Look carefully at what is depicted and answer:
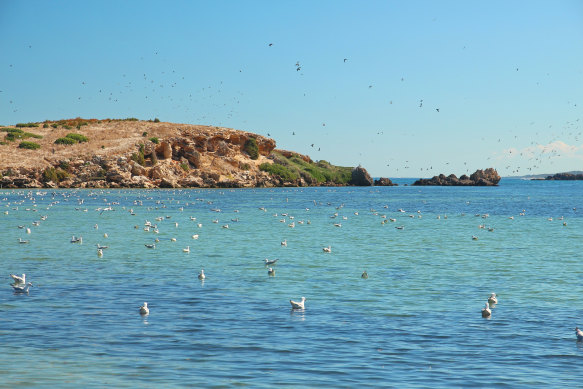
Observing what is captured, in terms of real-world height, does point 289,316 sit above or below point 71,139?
below

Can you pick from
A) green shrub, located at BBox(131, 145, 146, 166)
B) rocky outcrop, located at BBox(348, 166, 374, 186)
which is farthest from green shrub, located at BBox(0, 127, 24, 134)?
rocky outcrop, located at BBox(348, 166, 374, 186)

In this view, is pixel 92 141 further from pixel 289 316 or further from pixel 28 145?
pixel 289 316

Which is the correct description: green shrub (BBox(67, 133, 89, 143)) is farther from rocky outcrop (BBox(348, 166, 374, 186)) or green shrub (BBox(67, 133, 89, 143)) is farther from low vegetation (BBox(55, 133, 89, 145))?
rocky outcrop (BBox(348, 166, 374, 186))

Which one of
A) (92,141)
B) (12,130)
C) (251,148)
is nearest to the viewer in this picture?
(92,141)

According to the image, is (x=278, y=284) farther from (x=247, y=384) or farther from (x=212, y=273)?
(x=247, y=384)

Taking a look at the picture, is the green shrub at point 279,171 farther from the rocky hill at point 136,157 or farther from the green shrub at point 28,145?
the green shrub at point 28,145

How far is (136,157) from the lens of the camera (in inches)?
4163

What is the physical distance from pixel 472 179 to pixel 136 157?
342 feet

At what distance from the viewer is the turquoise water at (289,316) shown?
10977 millimetres

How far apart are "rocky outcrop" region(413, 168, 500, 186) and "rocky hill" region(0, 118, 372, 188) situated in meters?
52.5

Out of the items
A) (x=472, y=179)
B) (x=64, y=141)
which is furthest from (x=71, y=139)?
(x=472, y=179)

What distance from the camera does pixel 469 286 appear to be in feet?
64.1

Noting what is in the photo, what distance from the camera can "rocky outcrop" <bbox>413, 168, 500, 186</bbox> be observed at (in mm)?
173875

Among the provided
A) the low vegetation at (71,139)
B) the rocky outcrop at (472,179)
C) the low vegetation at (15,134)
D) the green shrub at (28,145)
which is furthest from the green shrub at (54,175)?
the rocky outcrop at (472,179)
